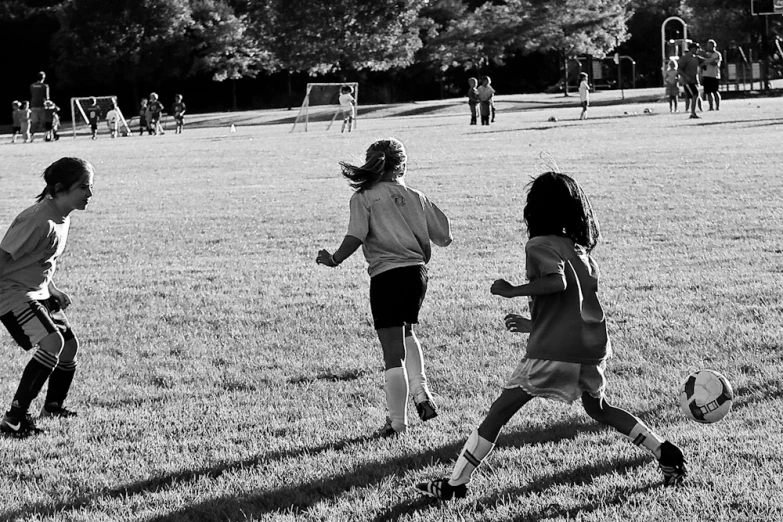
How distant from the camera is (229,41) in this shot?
167 ft

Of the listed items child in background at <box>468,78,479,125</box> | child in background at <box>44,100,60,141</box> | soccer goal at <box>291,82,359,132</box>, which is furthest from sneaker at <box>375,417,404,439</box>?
soccer goal at <box>291,82,359,132</box>

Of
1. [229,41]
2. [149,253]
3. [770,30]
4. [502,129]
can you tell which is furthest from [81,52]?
[149,253]

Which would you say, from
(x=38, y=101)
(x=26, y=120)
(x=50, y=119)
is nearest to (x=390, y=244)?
(x=26, y=120)

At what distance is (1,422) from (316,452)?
1621mm

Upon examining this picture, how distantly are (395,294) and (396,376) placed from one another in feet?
1.25

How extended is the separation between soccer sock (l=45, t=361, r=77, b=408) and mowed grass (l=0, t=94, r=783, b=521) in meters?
0.19

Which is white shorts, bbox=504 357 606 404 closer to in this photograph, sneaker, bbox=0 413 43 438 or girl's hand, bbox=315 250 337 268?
girl's hand, bbox=315 250 337 268

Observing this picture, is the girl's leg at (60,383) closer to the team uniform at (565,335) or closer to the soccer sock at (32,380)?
the soccer sock at (32,380)

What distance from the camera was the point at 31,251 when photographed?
4887 millimetres

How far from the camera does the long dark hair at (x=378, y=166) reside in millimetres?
4941

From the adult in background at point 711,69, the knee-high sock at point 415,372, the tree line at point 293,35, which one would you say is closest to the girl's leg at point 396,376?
the knee-high sock at point 415,372

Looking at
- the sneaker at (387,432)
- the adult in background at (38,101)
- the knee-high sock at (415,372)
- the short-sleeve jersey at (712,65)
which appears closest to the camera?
the sneaker at (387,432)

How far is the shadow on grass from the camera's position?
13.0 feet

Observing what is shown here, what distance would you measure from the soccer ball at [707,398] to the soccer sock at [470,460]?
0.92 meters
